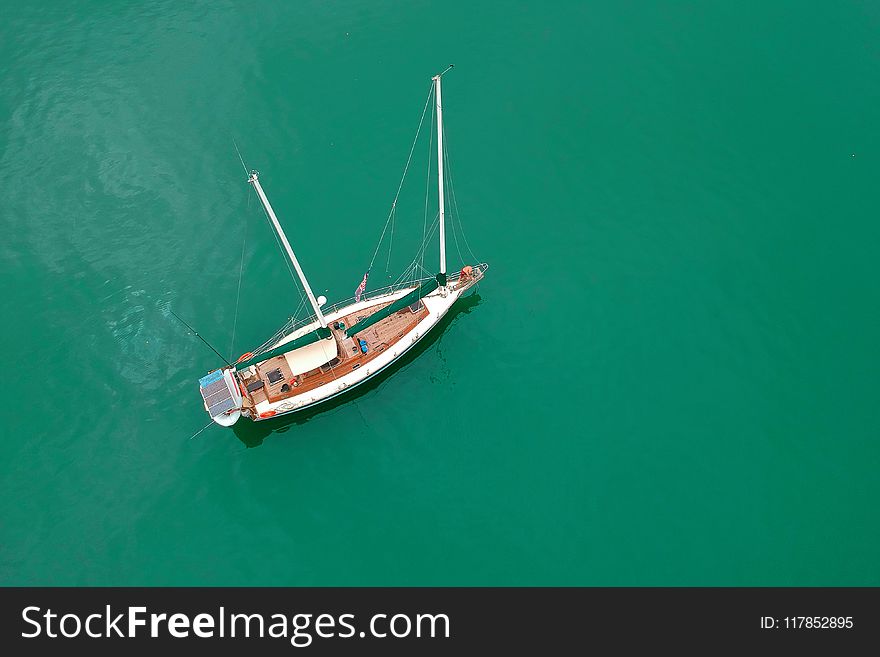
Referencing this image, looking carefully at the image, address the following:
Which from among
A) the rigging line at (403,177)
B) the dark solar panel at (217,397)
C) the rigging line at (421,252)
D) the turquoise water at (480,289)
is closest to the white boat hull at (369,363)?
the turquoise water at (480,289)

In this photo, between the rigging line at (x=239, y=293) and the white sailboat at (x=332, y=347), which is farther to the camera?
the rigging line at (x=239, y=293)

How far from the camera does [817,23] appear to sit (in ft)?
282

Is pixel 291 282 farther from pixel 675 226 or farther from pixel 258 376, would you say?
pixel 675 226

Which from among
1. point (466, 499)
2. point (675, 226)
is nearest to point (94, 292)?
point (466, 499)

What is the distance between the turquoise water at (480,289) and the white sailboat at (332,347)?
3319mm

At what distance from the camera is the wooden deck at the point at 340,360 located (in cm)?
6524

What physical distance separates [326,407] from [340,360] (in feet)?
15.6

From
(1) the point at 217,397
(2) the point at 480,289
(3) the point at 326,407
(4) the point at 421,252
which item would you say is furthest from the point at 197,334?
(2) the point at 480,289

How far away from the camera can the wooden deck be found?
65244 millimetres

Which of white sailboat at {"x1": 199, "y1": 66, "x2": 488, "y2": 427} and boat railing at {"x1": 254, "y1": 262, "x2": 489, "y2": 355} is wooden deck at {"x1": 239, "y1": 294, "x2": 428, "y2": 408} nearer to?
white sailboat at {"x1": 199, "y1": 66, "x2": 488, "y2": 427}

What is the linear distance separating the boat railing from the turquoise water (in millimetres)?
1883

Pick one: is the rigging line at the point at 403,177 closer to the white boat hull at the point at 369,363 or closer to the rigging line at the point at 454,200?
the rigging line at the point at 454,200

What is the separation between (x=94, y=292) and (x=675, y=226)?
6023 cm

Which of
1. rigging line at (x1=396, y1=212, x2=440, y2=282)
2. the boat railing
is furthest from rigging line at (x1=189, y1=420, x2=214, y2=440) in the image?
rigging line at (x1=396, y1=212, x2=440, y2=282)
